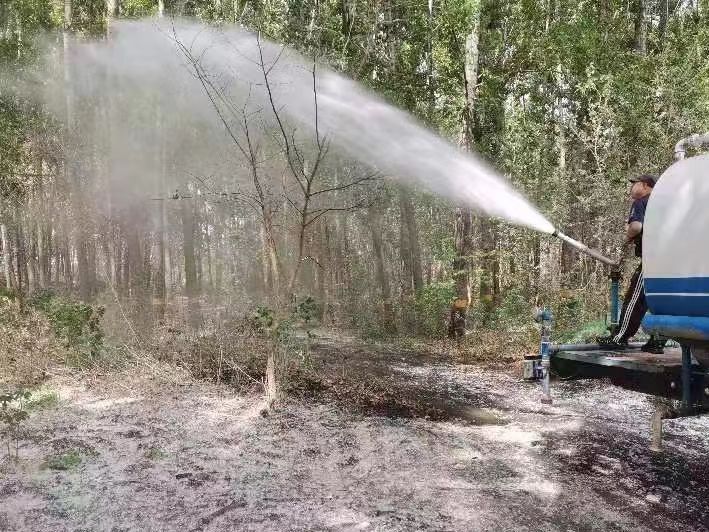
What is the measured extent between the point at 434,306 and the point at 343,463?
1035cm

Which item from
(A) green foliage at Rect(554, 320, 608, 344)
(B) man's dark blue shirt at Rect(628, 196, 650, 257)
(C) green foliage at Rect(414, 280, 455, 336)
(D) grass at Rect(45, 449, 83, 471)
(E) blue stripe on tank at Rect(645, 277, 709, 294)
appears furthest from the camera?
(C) green foliage at Rect(414, 280, 455, 336)

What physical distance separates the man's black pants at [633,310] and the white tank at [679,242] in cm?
122

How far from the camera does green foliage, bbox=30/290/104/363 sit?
27.9 ft

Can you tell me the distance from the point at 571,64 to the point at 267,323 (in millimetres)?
13358

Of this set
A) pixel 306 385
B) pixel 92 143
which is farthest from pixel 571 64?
pixel 92 143

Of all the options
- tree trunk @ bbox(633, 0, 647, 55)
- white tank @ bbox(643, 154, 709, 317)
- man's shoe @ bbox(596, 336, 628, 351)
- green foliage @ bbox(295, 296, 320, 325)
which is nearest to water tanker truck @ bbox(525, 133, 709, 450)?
white tank @ bbox(643, 154, 709, 317)

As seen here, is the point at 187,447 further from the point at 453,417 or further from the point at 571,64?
the point at 571,64

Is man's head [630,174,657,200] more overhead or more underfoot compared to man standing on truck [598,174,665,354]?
more overhead

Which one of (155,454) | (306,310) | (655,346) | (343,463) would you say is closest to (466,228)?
(306,310)

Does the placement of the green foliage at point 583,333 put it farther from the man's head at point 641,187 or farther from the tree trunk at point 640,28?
the tree trunk at point 640,28

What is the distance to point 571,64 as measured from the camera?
16.5 m

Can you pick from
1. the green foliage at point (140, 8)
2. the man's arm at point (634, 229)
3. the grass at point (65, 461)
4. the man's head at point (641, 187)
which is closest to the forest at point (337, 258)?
the grass at point (65, 461)

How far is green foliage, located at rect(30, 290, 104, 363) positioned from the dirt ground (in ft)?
2.03

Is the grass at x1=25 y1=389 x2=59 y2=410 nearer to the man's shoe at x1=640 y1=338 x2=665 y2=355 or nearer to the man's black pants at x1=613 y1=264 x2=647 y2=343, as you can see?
the man's black pants at x1=613 y1=264 x2=647 y2=343
